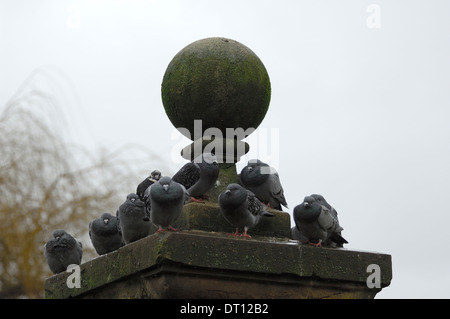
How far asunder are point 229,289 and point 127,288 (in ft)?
2.19

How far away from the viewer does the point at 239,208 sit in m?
5.50

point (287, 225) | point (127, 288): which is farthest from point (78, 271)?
point (287, 225)

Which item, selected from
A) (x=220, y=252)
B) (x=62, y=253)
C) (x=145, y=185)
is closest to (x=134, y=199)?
(x=145, y=185)

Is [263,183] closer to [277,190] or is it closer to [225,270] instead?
[277,190]

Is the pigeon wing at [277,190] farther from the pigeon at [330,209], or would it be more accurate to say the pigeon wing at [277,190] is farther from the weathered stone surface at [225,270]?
the weathered stone surface at [225,270]

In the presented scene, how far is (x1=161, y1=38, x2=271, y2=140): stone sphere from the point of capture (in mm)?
6074

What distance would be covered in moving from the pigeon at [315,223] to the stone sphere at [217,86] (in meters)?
0.75

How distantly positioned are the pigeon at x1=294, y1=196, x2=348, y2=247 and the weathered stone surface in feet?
0.67

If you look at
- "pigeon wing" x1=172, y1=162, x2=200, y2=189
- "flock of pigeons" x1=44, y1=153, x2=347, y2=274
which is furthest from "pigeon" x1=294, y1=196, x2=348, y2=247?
"pigeon wing" x1=172, y1=162, x2=200, y2=189

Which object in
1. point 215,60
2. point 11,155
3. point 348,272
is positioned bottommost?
point 348,272

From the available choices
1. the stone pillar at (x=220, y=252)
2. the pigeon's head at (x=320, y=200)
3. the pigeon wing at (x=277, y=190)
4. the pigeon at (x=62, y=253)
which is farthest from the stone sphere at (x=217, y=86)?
the pigeon at (x=62, y=253)

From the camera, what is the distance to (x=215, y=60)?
20.1ft

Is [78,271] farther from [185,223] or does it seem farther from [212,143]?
[212,143]

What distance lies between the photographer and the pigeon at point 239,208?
18.1ft
